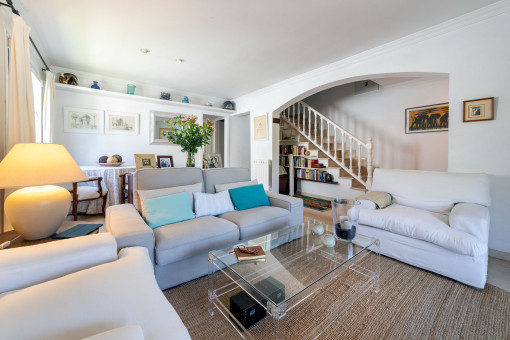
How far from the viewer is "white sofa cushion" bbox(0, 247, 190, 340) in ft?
2.22

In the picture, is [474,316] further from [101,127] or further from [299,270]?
[101,127]

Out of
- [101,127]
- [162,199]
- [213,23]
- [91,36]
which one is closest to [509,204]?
[162,199]

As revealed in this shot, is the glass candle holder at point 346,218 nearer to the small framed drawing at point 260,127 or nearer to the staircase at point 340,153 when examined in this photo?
the staircase at point 340,153

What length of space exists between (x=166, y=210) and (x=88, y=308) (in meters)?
1.20

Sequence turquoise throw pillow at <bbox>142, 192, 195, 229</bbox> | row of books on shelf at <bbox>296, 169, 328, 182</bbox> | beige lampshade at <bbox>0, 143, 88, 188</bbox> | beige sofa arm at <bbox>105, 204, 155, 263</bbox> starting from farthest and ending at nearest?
1. row of books on shelf at <bbox>296, 169, 328, 182</bbox>
2. turquoise throw pillow at <bbox>142, 192, 195, 229</bbox>
3. beige sofa arm at <bbox>105, 204, 155, 263</bbox>
4. beige lampshade at <bbox>0, 143, 88, 188</bbox>

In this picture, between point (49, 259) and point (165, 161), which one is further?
point (165, 161)

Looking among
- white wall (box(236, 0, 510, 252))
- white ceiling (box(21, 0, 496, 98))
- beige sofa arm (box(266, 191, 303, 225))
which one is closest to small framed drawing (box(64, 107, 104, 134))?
white ceiling (box(21, 0, 496, 98))

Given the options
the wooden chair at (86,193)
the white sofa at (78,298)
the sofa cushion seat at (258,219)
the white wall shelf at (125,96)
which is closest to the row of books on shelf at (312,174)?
the white wall shelf at (125,96)

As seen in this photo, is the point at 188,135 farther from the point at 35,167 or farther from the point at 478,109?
the point at 478,109

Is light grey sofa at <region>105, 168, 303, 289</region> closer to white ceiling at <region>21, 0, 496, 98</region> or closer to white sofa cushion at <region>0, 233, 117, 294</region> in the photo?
white sofa cushion at <region>0, 233, 117, 294</region>

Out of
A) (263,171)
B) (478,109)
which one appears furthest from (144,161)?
(478,109)

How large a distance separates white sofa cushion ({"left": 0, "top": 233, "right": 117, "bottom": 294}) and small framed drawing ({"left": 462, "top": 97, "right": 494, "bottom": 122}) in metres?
3.47

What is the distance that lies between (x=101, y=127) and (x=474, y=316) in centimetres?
541

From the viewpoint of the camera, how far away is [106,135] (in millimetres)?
4145
